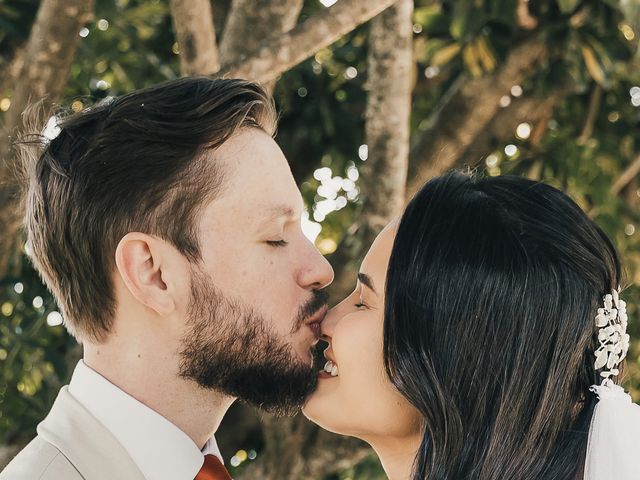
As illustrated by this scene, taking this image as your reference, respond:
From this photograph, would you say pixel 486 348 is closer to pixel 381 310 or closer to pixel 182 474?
pixel 381 310

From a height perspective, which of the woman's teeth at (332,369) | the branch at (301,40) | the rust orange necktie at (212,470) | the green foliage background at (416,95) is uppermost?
the branch at (301,40)

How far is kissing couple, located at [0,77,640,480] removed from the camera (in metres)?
2.66

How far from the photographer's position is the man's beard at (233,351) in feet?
9.11

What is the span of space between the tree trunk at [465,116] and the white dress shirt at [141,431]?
2730mm

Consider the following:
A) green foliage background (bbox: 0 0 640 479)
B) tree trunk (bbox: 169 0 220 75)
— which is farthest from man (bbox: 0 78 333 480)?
green foliage background (bbox: 0 0 640 479)

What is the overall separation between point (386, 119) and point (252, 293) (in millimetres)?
1744

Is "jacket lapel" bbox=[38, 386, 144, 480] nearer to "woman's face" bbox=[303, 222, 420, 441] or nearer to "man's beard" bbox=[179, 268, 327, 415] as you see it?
"man's beard" bbox=[179, 268, 327, 415]

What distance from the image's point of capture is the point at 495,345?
8.80ft

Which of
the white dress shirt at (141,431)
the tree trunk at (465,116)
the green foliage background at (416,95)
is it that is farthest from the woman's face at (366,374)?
the tree trunk at (465,116)

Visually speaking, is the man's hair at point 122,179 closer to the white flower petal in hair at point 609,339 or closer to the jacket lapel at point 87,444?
the jacket lapel at point 87,444

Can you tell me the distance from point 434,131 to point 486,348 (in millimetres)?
2701

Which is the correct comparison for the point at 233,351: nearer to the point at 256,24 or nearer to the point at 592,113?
the point at 256,24

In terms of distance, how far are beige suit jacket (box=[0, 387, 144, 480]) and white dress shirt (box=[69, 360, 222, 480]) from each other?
0.05 meters

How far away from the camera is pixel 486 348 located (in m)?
2.68
